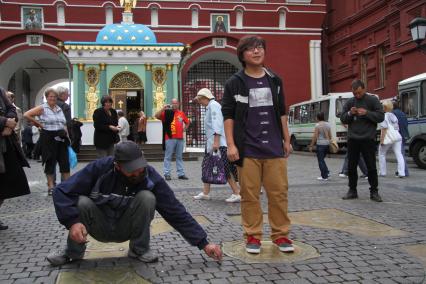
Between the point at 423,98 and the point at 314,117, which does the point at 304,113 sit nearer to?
the point at 314,117

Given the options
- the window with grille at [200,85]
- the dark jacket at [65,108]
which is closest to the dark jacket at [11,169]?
the dark jacket at [65,108]

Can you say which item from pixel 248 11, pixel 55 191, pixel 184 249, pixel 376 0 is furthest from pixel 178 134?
pixel 248 11

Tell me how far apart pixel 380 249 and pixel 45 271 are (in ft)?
8.78

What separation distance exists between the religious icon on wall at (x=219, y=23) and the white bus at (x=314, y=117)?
5278mm

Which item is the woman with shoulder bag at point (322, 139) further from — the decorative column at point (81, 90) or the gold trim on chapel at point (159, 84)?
the decorative column at point (81, 90)

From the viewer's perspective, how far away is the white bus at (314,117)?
62.2ft

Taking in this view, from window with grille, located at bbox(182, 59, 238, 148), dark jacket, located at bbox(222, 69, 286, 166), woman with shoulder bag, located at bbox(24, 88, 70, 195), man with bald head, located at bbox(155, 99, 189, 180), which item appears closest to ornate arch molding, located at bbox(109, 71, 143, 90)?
window with grille, located at bbox(182, 59, 238, 148)

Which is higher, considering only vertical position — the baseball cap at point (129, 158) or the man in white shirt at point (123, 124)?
the man in white shirt at point (123, 124)

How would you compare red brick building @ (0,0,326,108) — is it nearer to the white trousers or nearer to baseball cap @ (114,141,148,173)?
the white trousers

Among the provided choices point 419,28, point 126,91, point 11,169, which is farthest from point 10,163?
point 126,91

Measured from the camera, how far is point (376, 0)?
22.3 m

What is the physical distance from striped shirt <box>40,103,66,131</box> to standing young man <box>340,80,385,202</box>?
4178 mm

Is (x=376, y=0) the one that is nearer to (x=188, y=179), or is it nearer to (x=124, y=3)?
(x=124, y=3)

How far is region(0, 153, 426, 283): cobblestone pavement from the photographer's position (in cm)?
355
